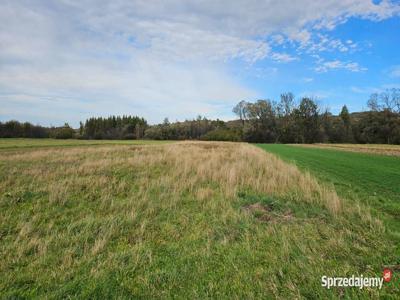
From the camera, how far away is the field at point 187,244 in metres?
3.24

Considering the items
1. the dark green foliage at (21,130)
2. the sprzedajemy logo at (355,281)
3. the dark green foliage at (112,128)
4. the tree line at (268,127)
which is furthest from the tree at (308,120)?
the dark green foliage at (21,130)

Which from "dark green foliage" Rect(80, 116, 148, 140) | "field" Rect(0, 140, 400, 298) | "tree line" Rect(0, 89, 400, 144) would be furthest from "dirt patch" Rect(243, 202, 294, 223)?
"dark green foliage" Rect(80, 116, 148, 140)

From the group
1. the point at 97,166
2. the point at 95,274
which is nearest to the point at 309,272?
the point at 95,274

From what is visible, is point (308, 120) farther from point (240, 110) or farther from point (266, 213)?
point (266, 213)

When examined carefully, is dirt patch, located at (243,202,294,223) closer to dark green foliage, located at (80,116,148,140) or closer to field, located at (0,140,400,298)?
field, located at (0,140,400,298)

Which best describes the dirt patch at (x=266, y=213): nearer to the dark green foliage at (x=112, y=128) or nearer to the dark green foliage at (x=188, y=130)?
the dark green foliage at (x=188, y=130)

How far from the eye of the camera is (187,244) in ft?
15.0

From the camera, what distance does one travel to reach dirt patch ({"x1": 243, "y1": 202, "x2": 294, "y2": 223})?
18.9ft

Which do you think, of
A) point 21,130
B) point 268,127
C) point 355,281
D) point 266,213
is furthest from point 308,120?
point 21,130

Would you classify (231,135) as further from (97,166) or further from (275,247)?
(275,247)

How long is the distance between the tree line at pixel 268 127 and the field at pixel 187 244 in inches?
3135

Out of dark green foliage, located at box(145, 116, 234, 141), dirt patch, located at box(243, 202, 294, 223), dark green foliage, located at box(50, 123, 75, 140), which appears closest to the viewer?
dirt patch, located at box(243, 202, 294, 223)

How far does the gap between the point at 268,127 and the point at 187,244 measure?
89193 millimetres

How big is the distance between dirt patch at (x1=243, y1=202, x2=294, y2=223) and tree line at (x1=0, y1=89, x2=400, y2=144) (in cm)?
7948
